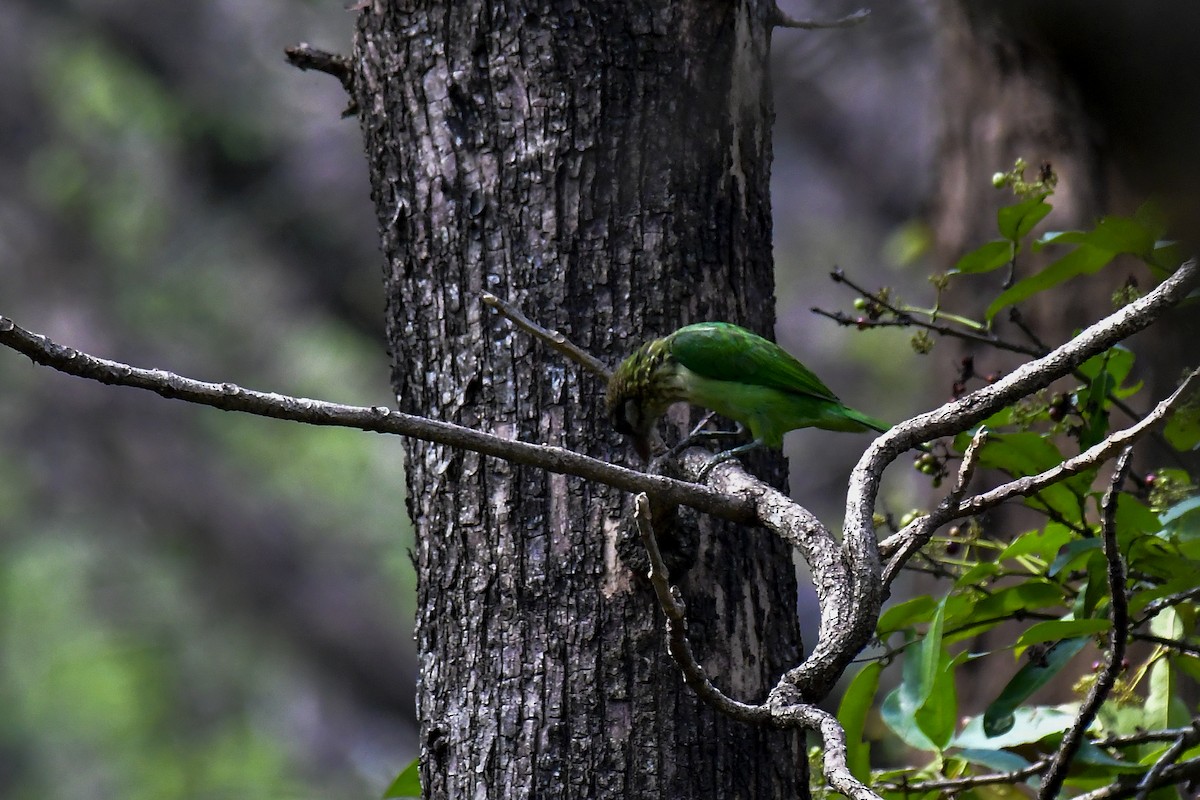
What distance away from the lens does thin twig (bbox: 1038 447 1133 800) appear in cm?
186

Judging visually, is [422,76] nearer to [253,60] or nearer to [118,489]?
[253,60]

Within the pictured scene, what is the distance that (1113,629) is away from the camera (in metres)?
2.04

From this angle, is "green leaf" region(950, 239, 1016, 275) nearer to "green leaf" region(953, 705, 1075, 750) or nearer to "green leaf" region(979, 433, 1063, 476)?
"green leaf" region(979, 433, 1063, 476)

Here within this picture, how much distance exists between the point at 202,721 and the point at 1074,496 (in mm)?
11988

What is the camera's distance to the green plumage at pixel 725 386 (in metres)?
2.48

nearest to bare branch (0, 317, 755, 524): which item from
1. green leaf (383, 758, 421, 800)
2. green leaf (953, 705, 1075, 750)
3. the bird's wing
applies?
the bird's wing

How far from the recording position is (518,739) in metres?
2.41

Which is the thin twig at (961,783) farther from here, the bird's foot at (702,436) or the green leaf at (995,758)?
the bird's foot at (702,436)

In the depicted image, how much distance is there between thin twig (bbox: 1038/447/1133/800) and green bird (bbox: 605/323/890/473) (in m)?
0.78

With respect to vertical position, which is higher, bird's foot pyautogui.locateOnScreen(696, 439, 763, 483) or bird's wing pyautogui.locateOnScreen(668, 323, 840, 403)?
bird's wing pyautogui.locateOnScreen(668, 323, 840, 403)

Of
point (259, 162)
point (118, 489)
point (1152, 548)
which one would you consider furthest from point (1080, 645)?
point (118, 489)

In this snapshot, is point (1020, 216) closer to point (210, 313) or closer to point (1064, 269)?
point (1064, 269)

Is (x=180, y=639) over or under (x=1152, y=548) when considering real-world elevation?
over

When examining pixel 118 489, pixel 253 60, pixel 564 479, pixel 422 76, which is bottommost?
pixel 564 479
